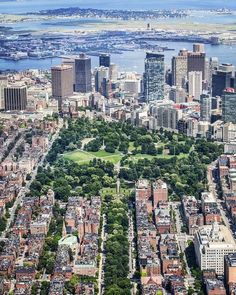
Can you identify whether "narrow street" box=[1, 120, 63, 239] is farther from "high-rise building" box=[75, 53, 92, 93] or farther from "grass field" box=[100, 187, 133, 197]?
"high-rise building" box=[75, 53, 92, 93]

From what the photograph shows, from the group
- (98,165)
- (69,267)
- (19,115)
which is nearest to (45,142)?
(98,165)

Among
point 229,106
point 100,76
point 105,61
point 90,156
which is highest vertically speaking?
point 105,61

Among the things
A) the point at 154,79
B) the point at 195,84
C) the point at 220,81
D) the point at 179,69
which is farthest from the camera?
the point at 179,69

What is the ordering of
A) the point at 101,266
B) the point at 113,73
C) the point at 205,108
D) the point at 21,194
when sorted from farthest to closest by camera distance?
the point at 113,73, the point at 205,108, the point at 21,194, the point at 101,266

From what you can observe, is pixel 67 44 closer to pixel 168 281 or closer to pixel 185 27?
pixel 185 27

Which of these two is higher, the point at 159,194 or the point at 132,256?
the point at 159,194

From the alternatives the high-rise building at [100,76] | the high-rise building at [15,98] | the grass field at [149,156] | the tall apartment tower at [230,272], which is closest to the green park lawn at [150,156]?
the grass field at [149,156]

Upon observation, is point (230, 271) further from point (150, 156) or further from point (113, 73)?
point (113, 73)

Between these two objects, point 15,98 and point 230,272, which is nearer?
point 230,272

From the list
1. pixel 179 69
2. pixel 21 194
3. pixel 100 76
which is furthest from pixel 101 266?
pixel 179 69
